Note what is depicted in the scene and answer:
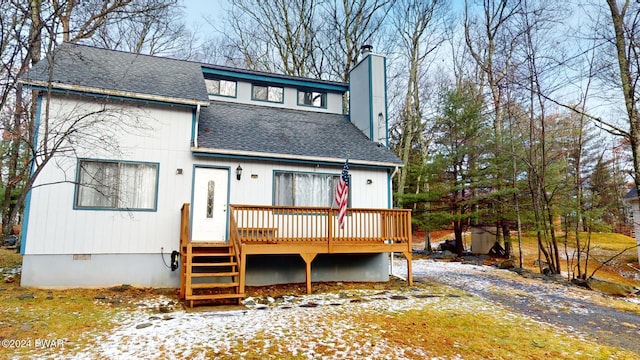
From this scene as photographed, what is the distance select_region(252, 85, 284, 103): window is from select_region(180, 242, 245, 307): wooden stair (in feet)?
18.9

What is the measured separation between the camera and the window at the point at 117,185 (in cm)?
765

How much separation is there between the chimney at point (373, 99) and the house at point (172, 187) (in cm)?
80

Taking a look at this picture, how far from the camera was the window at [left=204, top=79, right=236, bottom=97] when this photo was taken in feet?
38.3

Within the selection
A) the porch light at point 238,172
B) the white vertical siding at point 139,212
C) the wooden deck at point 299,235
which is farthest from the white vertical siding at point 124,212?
the porch light at point 238,172

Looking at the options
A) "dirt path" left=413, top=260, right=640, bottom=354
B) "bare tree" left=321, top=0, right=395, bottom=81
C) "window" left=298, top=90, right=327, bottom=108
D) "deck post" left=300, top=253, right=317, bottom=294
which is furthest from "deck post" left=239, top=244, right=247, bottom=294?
"bare tree" left=321, top=0, right=395, bottom=81

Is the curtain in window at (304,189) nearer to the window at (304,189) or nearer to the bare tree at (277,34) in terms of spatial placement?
the window at (304,189)

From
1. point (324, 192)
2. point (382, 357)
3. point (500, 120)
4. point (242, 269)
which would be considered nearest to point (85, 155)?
point (242, 269)

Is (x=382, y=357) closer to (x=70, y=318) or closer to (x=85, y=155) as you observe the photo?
(x=70, y=318)

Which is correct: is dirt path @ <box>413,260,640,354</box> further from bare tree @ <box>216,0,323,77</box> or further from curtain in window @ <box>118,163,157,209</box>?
bare tree @ <box>216,0,323,77</box>

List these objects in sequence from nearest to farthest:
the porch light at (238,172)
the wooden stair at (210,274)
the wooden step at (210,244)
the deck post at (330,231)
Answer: the wooden stair at (210,274)
the wooden step at (210,244)
the deck post at (330,231)
the porch light at (238,172)

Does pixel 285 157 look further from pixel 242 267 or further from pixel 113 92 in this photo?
pixel 113 92

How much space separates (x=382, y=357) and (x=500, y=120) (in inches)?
603

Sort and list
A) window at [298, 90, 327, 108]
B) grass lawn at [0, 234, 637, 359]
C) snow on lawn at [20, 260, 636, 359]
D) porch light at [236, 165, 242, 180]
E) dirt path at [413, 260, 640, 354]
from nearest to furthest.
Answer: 1. snow on lawn at [20, 260, 636, 359]
2. grass lawn at [0, 234, 637, 359]
3. dirt path at [413, 260, 640, 354]
4. porch light at [236, 165, 242, 180]
5. window at [298, 90, 327, 108]

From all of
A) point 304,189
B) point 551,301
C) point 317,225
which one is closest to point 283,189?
point 304,189
